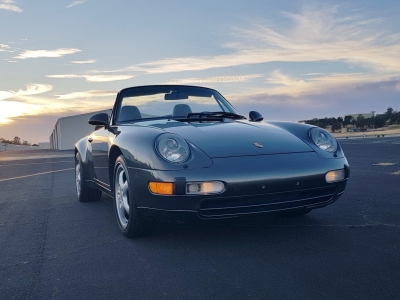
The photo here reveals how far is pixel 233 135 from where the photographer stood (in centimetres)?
384

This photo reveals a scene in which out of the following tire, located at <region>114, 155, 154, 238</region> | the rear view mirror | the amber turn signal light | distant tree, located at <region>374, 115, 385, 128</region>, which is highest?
the rear view mirror

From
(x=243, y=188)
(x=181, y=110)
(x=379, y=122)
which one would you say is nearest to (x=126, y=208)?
(x=243, y=188)

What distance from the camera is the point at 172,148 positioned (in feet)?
11.5

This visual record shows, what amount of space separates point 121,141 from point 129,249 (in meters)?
1.02

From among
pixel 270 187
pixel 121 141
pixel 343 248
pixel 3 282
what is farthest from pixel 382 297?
pixel 121 141

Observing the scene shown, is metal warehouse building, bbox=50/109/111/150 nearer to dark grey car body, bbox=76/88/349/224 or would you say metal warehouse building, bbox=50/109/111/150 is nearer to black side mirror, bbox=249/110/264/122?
black side mirror, bbox=249/110/264/122

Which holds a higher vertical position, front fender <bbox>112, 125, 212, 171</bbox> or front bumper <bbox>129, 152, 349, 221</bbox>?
front fender <bbox>112, 125, 212, 171</bbox>

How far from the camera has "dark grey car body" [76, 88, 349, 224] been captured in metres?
3.29

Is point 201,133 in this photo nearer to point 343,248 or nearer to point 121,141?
point 121,141

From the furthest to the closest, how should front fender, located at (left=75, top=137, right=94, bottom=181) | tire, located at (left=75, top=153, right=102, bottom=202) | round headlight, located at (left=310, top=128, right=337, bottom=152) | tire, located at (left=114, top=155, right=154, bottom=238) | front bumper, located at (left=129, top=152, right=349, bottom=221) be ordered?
tire, located at (left=75, top=153, right=102, bottom=202)
front fender, located at (left=75, top=137, right=94, bottom=181)
round headlight, located at (left=310, top=128, right=337, bottom=152)
tire, located at (left=114, top=155, right=154, bottom=238)
front bumper, located at (left=129, top=152, right=349, bottom=221)

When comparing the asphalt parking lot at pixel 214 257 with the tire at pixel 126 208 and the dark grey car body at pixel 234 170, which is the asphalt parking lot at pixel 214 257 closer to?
the tire at pixel 126 208

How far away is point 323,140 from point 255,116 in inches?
47.6

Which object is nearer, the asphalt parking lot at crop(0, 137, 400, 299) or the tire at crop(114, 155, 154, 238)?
the asphalt parking lot at crop(0, 137, 400, 299)

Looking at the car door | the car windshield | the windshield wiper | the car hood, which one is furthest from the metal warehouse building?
the car hood
